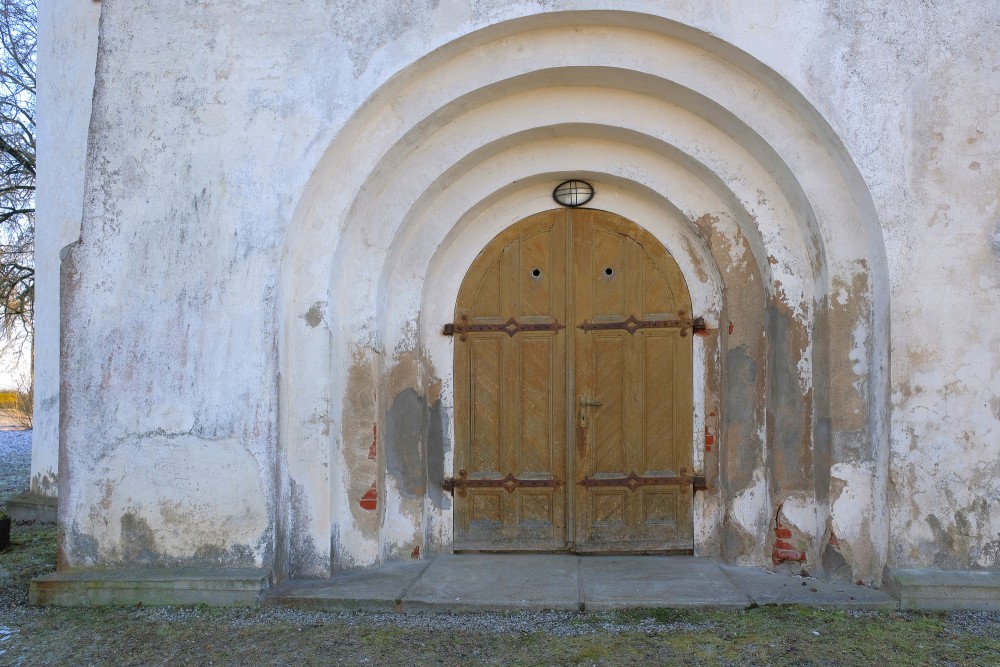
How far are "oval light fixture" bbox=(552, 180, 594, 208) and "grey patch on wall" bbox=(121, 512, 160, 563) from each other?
149 inches

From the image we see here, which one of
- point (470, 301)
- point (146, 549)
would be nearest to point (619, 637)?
point (470, 301)

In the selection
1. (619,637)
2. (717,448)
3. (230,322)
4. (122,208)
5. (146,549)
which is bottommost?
(619,637)

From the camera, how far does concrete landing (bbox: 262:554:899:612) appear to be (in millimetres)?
4695

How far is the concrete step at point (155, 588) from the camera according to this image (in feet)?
15.8

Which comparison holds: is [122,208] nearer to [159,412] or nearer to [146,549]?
[159,412]

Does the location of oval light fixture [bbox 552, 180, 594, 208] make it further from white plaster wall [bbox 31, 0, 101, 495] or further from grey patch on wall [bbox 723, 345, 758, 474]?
white plaster wall [bbox 31, 0, 101, 495]

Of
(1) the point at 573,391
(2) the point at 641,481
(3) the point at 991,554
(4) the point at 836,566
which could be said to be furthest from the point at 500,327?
(3) the point at 991,554

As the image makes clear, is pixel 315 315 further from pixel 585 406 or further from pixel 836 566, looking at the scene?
pixel 836 566

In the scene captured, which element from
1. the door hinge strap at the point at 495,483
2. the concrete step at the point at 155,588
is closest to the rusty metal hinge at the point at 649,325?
the door hinge strap at the point at 495,483

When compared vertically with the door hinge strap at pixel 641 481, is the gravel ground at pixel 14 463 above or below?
below

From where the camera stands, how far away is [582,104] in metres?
5.43

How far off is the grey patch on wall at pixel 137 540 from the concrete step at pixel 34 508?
2.70 metres

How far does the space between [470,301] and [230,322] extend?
5.98ft

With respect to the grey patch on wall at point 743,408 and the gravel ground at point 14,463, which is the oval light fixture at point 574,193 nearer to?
the grey patch on wall at point 743,408
